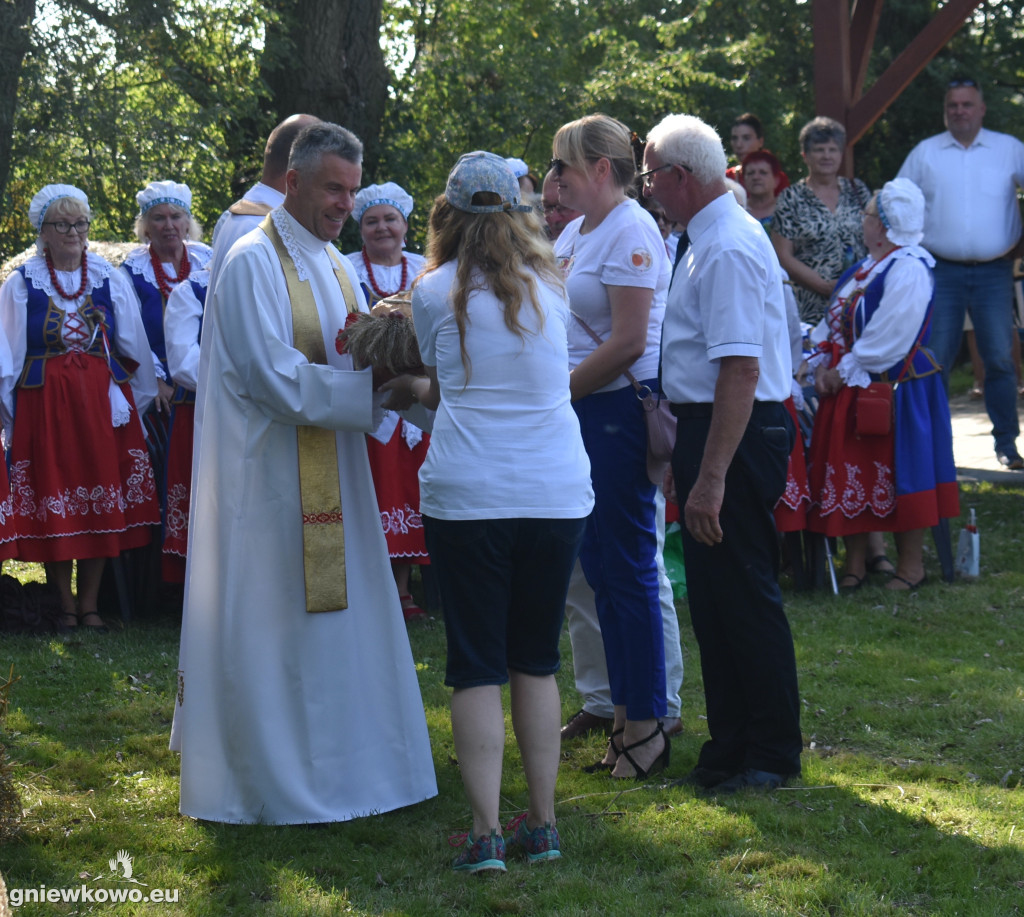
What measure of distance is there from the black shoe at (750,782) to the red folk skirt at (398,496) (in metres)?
2.89

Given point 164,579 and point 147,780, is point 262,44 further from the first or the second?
point 147,780

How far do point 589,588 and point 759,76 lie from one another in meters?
17.6

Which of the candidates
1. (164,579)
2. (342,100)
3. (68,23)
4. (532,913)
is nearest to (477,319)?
(532,913)

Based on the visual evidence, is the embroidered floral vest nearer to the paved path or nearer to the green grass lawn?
the green grass lawn

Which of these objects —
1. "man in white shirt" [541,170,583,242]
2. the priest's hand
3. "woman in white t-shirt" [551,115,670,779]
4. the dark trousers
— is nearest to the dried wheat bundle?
"woman in white t-shirt" [551,115,670,779]

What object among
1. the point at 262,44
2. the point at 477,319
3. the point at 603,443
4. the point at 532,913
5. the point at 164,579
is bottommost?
the point at 532,913

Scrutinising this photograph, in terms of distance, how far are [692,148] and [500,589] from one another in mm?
1498

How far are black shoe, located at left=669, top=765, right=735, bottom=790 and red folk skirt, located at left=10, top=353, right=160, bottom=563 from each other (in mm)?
3646

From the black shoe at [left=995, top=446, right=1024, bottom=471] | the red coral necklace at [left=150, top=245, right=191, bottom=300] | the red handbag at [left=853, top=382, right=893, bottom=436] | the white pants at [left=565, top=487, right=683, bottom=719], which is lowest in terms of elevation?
the white pants at [left=565, top=487, right=683, bottom=719]

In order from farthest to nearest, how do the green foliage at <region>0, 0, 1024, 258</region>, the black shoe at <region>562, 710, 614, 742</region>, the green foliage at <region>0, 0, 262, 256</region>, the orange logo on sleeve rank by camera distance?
the green foliage at <region>0, 0, 1024, 258</region> → the green foliage at <region>0, 0, 262, 256</region> → the black shoe at <region>562, 710, 614, 742</region> → the orange logo on sleeve

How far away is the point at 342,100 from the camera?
34.3 ft

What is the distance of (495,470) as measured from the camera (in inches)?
130

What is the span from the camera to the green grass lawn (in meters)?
3.35

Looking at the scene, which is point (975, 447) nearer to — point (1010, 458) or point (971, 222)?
point (1010, 458)
